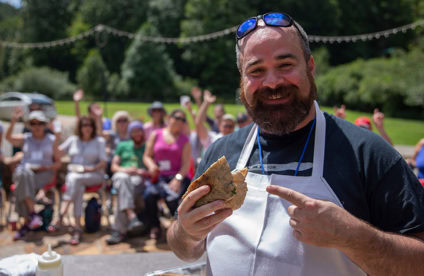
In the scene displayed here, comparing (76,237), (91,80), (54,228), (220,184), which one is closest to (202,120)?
(76,237)

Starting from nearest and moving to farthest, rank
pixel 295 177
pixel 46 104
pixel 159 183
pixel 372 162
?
pixel 372 162, pixel 295 177, pixel 159 183, pixel 46 104

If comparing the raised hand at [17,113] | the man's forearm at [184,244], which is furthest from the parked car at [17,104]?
the man's forearm at [184,244]

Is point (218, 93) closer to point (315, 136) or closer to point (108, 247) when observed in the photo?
point (108, 247)

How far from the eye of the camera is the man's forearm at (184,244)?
5.38ft

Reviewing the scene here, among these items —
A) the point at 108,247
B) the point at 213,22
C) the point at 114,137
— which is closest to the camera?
the point at 108,247

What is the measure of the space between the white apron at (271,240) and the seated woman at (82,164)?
4009mm

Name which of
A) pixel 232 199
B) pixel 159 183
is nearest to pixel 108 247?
pixel 159 183

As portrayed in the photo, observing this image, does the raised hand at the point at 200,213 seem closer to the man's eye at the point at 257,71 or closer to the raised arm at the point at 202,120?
the man's eye at the point at 257,71

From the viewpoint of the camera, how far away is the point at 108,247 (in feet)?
15.5

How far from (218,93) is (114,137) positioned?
39524 mm

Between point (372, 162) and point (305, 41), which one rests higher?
point (305, 41)

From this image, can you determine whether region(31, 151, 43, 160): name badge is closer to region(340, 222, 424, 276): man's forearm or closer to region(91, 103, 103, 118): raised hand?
region(91, 103, 103, 118): raised hand

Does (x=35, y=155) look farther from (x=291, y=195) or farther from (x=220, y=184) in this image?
(x=291, y=195)

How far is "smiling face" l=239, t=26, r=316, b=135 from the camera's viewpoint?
5.04ft
